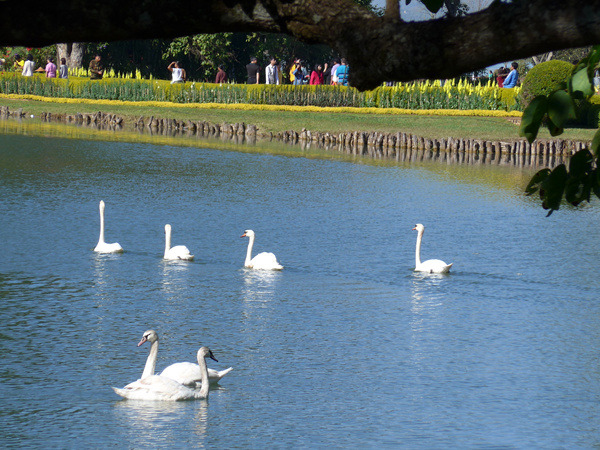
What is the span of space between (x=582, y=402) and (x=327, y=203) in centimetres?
1090

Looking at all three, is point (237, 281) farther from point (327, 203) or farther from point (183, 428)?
point (327, 203)

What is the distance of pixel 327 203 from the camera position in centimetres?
1983

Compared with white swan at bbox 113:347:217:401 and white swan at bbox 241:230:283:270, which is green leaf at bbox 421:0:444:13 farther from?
white swan at bbox 241:230:283:270

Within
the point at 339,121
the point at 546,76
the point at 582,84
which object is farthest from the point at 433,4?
the point at 339,121

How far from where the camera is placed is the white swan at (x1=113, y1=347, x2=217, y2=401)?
880cm

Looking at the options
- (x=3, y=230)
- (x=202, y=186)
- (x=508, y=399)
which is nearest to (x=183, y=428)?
(x=508, y=399)

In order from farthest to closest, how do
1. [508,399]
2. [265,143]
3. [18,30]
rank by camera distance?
[265,143], [508,399], [18,30]

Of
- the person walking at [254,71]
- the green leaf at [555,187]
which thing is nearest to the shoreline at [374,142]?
the person walking at [254,71]

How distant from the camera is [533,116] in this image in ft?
10.9

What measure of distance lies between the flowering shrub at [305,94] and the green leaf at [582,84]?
31.7m

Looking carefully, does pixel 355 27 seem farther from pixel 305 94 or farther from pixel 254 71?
pixel 254 71

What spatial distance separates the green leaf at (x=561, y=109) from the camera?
3.32 m

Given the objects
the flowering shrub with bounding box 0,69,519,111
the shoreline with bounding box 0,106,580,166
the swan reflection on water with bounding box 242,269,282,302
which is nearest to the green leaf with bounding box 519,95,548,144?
the swan reflection on water with bounding box 242,269,282,302

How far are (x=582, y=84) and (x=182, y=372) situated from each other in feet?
21.4
